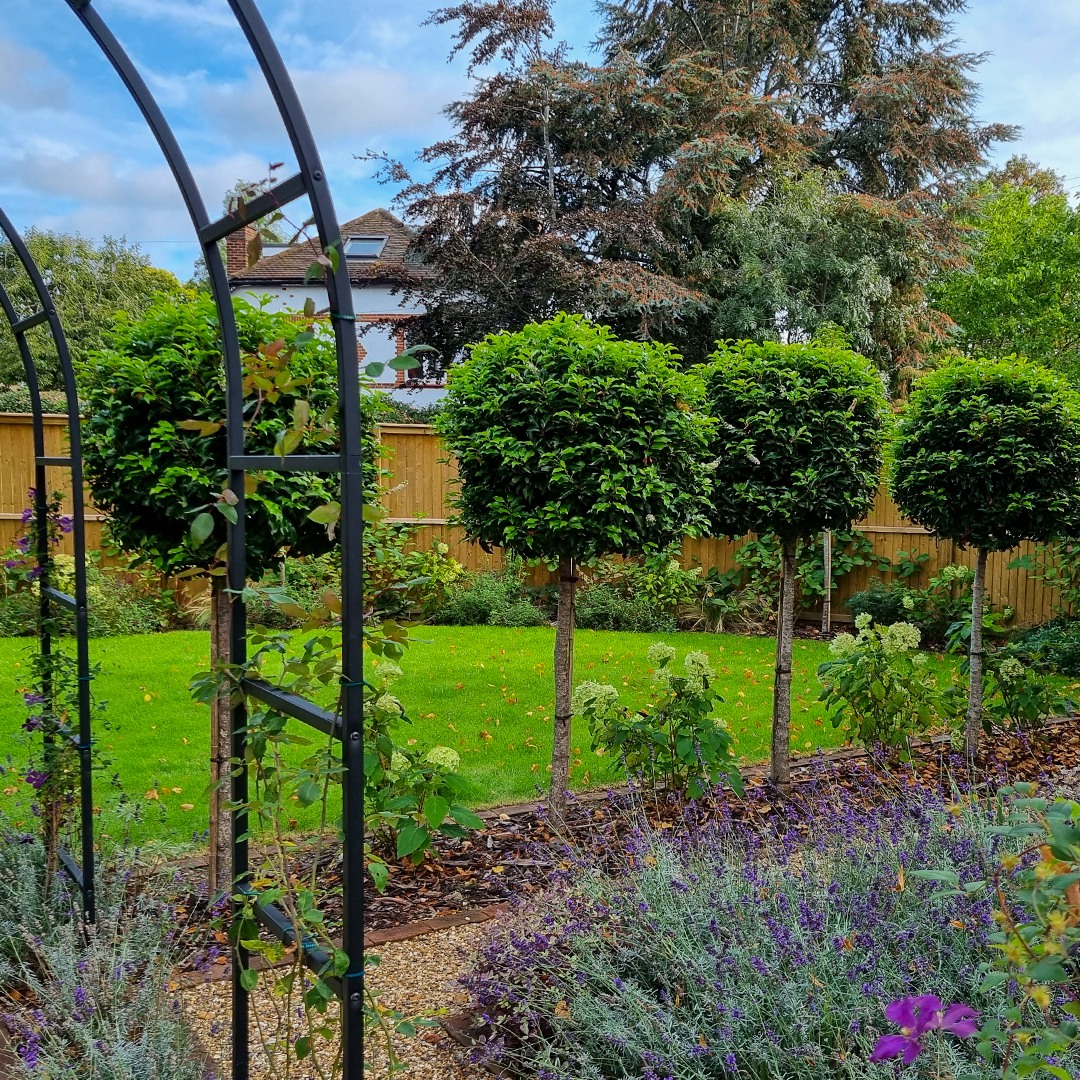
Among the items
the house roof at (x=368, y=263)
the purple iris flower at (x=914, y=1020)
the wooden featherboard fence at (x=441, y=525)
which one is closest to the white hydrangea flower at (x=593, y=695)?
the purple iris flower at (x=914, y=1020)

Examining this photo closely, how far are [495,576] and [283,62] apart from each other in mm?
7972

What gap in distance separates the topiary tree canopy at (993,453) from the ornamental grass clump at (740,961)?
2.26 metres

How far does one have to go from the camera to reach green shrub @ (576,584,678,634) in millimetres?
8812

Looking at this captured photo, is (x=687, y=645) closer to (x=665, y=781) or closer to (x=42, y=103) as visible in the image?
(x=665, y=781)

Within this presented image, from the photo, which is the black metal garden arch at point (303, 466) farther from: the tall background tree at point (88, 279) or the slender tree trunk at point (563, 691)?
the tall background tree at point (88, 279)

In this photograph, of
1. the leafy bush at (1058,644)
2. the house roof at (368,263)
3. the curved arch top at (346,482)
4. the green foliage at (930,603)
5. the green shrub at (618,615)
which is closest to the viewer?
the curved arch top at (346,482)

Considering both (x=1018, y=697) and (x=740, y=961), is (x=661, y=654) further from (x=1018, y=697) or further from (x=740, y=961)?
(x=1018, y=697)

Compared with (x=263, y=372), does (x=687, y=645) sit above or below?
below

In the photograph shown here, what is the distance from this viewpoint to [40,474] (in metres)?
3.20

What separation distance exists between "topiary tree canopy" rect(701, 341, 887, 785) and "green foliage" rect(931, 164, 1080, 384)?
1025 cm

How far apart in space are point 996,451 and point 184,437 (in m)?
3.73

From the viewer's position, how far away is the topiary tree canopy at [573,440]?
3488mm

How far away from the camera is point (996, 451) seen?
4.51 metres

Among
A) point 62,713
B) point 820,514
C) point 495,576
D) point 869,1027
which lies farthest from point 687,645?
point 869,1027
